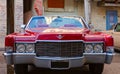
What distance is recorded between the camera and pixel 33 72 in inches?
377

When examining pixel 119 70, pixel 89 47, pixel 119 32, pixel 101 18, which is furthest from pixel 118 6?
pixel 89 47

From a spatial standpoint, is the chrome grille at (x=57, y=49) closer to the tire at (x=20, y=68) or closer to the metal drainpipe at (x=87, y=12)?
the tire at (x=20, y=68)

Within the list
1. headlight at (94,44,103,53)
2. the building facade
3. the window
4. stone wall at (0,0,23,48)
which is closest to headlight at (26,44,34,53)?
headlight at (94,44,103,53)

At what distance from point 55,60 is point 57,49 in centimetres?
27

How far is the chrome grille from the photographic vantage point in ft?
26.1

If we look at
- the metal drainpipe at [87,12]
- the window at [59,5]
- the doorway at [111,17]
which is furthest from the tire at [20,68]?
the doorway at [111,17]

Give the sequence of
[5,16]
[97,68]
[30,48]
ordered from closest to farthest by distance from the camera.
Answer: [30,48] < [97,68] < [5,16]

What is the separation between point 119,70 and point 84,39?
2.31 metres

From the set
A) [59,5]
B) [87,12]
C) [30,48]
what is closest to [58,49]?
[30,48]

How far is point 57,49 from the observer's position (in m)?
7.96

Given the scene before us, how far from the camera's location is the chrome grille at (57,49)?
7949mm

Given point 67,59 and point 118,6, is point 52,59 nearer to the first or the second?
point 67,59

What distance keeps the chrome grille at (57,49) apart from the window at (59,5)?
16.2 metres

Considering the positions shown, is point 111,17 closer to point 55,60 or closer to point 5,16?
point 5,16
